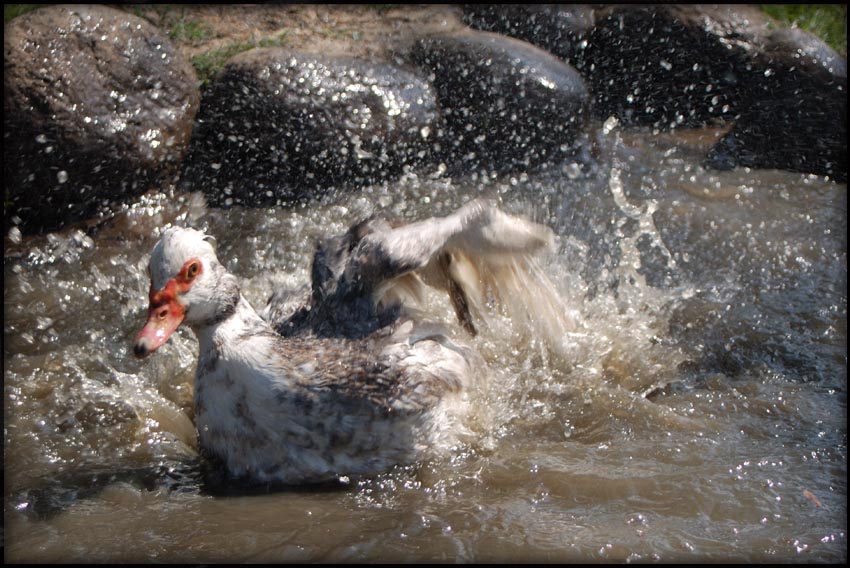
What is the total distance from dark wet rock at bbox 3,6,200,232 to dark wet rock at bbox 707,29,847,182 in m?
3.63

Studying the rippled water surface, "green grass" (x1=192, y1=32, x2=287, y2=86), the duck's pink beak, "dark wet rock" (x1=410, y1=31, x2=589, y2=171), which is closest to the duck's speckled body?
the duck's pink beak

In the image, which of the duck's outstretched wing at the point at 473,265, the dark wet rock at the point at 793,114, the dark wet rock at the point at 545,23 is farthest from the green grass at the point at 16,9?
the dark wet rock at the point at 793,114

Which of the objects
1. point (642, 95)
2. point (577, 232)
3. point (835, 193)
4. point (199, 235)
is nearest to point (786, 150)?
point (835, 193)

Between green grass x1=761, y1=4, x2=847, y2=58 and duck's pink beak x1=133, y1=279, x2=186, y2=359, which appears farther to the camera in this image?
green grass x1=761, y1=4, x2=847, y2=58

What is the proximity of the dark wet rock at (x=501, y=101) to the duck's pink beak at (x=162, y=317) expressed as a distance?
9.91 ft

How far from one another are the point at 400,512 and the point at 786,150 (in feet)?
14.7

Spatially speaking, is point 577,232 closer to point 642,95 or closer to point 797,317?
point 797,317

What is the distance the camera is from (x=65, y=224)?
15.9 feet

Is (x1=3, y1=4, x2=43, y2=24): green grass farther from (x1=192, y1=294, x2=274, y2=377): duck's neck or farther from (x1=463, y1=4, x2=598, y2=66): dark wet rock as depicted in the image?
(x1=192, y1=294, x2=274, y2=377): duck's neck

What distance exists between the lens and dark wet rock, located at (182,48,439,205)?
17.1 feet

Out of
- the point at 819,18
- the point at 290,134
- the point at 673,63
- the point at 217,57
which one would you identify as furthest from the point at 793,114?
the point at 217,57

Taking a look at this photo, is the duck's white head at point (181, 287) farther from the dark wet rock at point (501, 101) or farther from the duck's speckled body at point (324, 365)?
the dark wet rock at point (501, 101)

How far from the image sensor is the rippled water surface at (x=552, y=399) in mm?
2543

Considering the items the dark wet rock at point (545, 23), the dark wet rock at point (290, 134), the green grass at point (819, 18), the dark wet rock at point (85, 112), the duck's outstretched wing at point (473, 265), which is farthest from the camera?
the green grass at point (819, 18)
